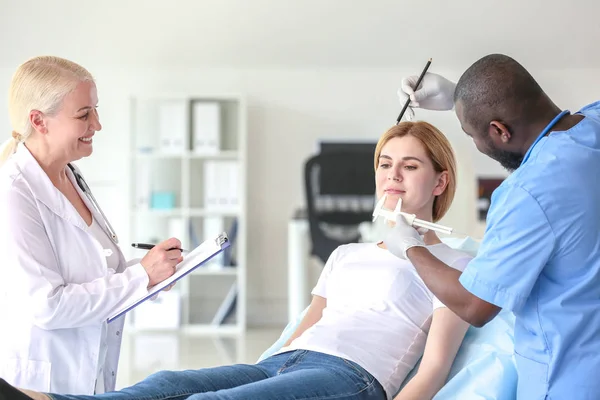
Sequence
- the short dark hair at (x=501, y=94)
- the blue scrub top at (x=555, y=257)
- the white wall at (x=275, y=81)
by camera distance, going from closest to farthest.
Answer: the blue scrub top at (x=555, y=257) < the short dark hair at (x=501, y=94) < the white wall at (x=275, y=81)

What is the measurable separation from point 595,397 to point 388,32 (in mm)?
4161

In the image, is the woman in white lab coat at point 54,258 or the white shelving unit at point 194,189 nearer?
the woman in white lab coat at point 54,258

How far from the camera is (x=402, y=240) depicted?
59.9 inches

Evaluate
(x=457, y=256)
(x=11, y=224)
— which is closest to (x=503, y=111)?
(x=457, y=256)

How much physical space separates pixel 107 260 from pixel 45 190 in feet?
0.77

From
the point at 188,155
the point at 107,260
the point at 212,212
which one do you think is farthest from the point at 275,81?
the point at 107,260

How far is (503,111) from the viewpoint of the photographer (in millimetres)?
1375

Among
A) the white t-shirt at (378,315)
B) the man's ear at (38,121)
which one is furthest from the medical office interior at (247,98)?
the man's ear at (38,121)

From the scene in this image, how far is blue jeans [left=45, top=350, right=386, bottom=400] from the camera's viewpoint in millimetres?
1432

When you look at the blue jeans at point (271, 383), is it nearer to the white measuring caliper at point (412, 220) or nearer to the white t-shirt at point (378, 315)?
the white t-shirt at point (378, 315)

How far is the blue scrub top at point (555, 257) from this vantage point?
4.16 ft

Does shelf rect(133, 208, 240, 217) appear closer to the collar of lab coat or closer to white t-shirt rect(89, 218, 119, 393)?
white t-shirt rect(89, 218, 119, 393)

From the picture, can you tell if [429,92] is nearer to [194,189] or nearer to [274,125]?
[274,125]

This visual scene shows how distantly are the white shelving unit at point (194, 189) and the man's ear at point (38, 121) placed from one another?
3.31 meters
